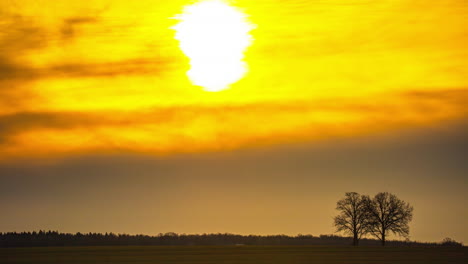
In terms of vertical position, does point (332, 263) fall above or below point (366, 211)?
below

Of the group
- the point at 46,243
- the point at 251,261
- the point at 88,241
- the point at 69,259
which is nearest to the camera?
the point at 251,261

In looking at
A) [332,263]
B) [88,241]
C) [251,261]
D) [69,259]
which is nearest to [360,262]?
[332,263]

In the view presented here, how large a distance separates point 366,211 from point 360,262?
88.3 meters

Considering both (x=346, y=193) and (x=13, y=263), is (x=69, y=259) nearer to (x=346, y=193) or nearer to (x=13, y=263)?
(x=13, y=263)

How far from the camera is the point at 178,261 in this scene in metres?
90.5

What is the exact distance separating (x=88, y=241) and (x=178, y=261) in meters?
90.3

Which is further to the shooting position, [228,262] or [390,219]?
[390,219]

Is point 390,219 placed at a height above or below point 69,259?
above

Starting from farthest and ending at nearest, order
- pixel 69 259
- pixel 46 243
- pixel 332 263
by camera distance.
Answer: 1. pixel 46 243
2. pixel 69 259
3. pixel 332 263

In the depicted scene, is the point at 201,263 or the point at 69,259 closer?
Result: the point at 201,263

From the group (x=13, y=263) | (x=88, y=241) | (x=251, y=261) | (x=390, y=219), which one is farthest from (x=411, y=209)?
(x=13, y=263)

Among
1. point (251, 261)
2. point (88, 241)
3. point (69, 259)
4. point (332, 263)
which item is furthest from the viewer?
point (88, 241)

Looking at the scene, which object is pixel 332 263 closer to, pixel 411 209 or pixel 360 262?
pixel 360 262

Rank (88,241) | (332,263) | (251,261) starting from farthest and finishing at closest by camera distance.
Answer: (88,241), (251,261), (332,263)
